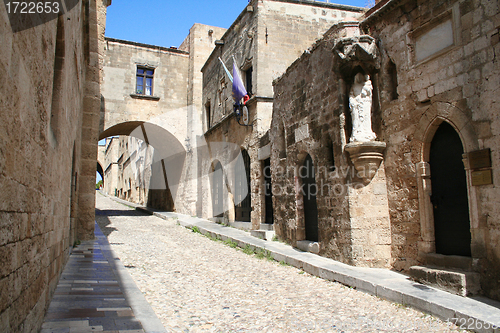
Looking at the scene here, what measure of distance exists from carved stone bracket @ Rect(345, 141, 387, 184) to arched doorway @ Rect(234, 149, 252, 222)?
238 inches

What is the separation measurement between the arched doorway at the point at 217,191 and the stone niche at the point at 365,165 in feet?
26.1

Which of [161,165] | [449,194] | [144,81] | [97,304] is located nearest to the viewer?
[97,304]

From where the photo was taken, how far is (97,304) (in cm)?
341

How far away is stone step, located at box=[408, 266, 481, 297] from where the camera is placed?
13.1 feet

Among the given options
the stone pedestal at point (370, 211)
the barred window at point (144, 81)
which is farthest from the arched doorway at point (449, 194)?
the barred window at point (144, 81)

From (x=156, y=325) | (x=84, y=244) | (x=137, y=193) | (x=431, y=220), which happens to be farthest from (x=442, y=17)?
(x=137, y=193)

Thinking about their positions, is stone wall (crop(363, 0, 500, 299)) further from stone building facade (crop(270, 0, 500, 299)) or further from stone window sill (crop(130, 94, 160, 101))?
stone window sill (crop(130, 94, 160, 101))

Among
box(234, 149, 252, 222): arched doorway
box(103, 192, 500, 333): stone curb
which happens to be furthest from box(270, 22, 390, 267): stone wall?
box(234, 149, 252, 222): arched doorway

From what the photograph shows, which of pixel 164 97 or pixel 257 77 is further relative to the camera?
pixel 164 97

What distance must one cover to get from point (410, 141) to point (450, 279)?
1.96 meters

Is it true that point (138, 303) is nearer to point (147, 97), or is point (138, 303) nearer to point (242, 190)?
point (242, 190)

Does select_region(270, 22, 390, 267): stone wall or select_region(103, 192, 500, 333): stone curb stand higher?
select_region(270, 22, 390, 267): stone wall

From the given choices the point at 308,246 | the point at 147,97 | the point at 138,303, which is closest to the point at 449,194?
the point at 308,246

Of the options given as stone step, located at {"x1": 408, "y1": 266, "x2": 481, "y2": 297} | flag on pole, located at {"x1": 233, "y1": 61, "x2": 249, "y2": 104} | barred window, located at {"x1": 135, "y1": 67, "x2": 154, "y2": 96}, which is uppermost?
barred window, located at {"x1": 135, "y1": 67, "x2": 154, "y2": 96}
